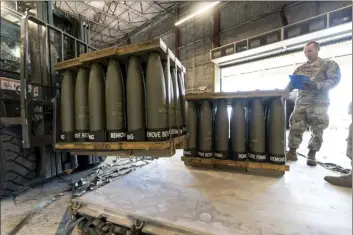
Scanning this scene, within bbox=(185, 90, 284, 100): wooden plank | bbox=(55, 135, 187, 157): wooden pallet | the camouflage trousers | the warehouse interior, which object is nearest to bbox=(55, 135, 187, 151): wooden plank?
bbox=(55, 135, 187, 157): wooden pallet

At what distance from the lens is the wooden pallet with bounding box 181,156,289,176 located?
214 centimetres

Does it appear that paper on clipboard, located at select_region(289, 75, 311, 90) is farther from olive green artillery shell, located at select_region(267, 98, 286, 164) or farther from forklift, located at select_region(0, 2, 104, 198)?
forklift, located at select_region(0, 2, 104, 198)

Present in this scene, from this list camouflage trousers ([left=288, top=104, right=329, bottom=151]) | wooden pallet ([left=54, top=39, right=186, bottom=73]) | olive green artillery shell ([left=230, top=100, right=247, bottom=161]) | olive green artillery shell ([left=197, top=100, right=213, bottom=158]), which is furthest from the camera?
camouflage trousers ([left=288, top=104, right=329, bottom=151])

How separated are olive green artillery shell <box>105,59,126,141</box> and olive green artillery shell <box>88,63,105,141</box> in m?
0.08

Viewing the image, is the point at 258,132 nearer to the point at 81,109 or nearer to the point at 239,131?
the point at 239,131

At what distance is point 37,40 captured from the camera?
253 cm

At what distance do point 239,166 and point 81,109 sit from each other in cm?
191

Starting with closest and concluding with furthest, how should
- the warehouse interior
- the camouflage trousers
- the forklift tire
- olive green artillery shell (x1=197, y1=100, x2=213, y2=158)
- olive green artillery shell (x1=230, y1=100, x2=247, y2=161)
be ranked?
the warehouse interior
the forklift tire
olive green artillery shell (x1=230, y1=100, x2=247, y2=161)
olive green artillery shell (x1=197, y1=100, x2=213, y2=158)
the camouflage trousers

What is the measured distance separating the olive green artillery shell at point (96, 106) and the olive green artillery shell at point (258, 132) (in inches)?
66.9

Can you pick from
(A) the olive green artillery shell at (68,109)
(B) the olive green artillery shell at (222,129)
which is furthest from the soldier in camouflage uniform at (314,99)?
(A) the olive green artillery shell at (68,109)

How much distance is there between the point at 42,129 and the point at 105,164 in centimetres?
150

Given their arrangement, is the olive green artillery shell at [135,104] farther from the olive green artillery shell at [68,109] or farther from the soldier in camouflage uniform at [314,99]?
the soldier in camouflage uniform at [314,99]

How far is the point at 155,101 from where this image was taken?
157 centimetres

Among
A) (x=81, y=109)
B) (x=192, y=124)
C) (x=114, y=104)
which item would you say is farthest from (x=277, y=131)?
(x=81, y=109)
